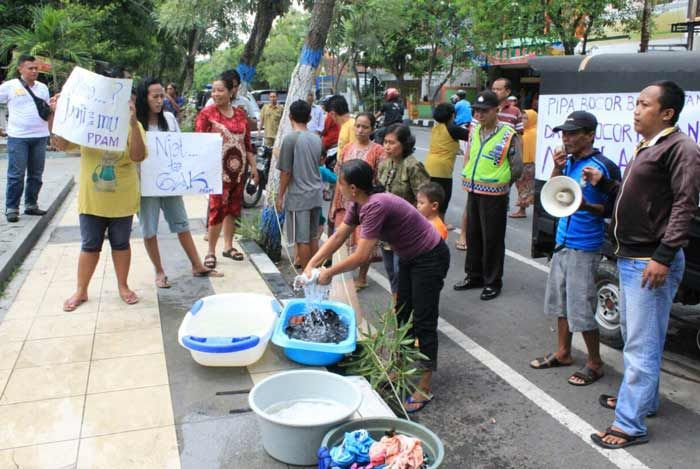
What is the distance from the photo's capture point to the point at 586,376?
14.1 feet

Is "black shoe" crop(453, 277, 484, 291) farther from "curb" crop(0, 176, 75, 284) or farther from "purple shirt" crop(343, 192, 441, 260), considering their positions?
"curb" crop(0, 176, 75, 284)

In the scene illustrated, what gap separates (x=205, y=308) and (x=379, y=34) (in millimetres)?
22344

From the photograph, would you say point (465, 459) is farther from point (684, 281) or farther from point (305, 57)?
point (305, 57)

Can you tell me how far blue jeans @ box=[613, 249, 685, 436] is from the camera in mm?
3383

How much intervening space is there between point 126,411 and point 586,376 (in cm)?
295

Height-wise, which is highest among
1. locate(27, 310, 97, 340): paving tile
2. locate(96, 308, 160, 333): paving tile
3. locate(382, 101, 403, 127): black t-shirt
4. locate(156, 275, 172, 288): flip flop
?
locate(382, 101, 403, 127): black t-shirt

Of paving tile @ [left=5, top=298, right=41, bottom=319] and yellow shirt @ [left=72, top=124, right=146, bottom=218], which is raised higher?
yellow shirt @ [left=72, top=124, right=146, bottom=218]

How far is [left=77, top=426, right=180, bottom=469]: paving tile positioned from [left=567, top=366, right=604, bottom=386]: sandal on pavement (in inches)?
103

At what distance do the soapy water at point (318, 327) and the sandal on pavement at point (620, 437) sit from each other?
5.40ft

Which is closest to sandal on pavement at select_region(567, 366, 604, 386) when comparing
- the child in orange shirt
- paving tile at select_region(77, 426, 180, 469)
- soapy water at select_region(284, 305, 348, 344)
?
the child in orange shirt

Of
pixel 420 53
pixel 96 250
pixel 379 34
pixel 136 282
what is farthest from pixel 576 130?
pixel 420 53

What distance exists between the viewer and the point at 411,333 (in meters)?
4.27

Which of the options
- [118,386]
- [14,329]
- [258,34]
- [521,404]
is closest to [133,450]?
[118,386]

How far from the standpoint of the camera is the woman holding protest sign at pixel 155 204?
5.32m
